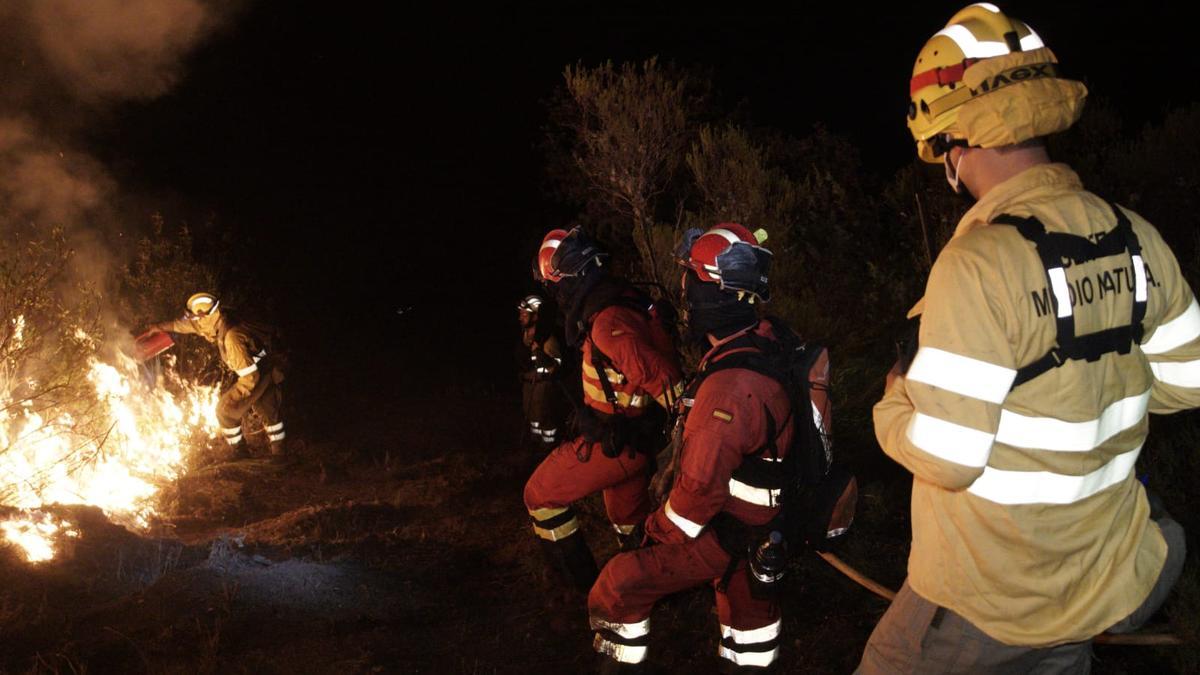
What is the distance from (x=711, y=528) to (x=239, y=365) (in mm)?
6838

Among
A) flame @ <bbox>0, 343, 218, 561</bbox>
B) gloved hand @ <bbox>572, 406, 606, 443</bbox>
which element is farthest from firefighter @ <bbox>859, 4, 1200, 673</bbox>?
flame @ <bbox>0, 343, 218, 561</bbox>

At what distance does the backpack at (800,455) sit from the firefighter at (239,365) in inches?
266

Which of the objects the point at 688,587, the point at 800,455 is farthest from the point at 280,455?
the point at 800,455

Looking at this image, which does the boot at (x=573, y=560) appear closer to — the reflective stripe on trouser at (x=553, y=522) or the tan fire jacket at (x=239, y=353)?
the reflective stripe on trouser at (x=553, y=522)

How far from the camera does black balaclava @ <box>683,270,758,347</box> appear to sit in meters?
3.88

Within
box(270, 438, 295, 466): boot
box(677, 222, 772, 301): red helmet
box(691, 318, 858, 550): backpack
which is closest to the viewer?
box(691, 318, 858, 550): backpack

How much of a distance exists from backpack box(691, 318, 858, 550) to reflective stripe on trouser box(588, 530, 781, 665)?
34 centimetres

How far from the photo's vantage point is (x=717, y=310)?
3896 millimetres

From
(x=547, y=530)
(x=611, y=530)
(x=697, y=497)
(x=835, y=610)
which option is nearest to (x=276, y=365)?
(x=611, y=530)

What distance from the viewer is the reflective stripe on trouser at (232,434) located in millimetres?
9298

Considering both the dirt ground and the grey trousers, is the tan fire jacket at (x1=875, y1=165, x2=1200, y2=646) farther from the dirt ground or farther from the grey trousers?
the dirt ground

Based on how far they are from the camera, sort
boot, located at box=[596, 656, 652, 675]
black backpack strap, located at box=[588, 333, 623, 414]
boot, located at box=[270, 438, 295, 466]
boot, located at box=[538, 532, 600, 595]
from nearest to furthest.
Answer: boot, located at box=[596, 656, 652, 675]
black backpack strap, located at box=[588, 333, 623, 414]
boot, located at box=[538, 532, 600, 595]
boot, located at box=[270, 438, 295, 466]

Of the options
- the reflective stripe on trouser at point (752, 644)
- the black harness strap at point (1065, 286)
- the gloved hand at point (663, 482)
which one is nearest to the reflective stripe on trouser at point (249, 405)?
the gloved hand at point (663, 482)

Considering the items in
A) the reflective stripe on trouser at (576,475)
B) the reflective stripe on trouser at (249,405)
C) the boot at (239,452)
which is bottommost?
the boot at (239,452)
